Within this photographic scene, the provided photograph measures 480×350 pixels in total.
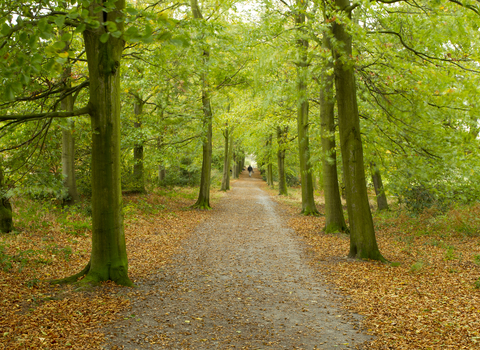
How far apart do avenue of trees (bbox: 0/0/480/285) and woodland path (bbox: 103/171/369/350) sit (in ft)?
4.16

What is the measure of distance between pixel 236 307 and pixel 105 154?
128 inches

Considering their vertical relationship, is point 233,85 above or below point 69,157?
above

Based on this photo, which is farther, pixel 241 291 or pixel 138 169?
pixel 138 169

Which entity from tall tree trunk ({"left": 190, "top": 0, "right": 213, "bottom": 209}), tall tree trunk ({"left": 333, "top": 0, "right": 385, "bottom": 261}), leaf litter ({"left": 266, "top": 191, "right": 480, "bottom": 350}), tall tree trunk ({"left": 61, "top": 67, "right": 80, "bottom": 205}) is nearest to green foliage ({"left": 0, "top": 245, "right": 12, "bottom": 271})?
tall tree trunk ({"left": 61, "top": 67, "right": 80, "bottom": 205})

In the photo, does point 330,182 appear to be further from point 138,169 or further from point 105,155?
point 138,169

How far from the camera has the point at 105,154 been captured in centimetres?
570

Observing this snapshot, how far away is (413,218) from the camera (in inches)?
510

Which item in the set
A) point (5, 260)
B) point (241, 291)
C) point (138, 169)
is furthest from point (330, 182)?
point (138, 169)

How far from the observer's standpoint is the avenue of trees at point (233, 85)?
472 centimetres

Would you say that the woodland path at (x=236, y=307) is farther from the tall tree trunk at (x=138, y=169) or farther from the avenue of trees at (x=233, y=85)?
the tall tree trunk at (x=138, y=169)

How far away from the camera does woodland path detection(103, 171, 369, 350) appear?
4238mm

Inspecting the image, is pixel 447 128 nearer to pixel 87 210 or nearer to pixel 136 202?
pixel 87 210

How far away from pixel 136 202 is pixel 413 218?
11522 millimetres

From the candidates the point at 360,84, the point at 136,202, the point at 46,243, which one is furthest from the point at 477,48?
the point at 136,202
